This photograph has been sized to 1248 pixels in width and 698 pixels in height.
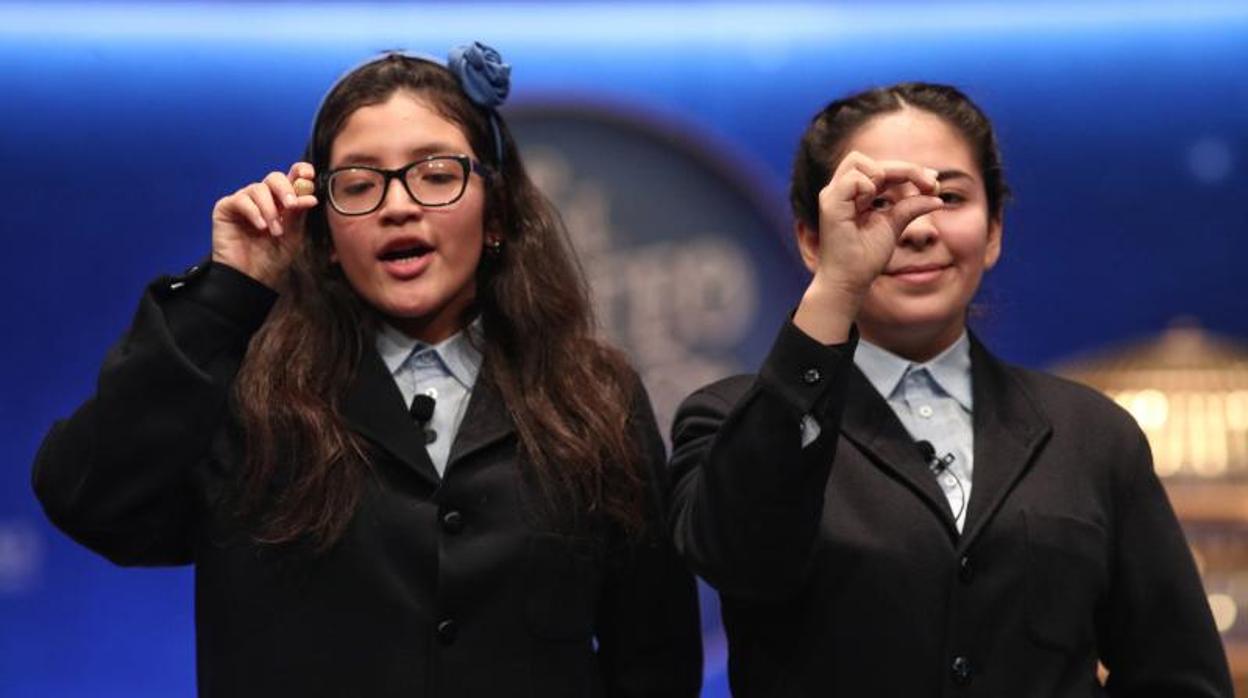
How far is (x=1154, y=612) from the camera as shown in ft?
7.13

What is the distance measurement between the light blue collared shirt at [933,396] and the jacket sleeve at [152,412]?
28.2 inches

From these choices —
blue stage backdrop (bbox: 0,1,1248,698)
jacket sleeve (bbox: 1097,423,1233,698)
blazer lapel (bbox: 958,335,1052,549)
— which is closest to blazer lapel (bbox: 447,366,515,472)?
blazer lapel (bbox: 958,335,1052,549)

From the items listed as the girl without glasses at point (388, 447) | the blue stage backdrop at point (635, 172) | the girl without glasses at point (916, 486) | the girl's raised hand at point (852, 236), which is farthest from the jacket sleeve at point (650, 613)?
the blue stage backdrop at point (635, 172)

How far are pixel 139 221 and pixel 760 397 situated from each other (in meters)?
2.30

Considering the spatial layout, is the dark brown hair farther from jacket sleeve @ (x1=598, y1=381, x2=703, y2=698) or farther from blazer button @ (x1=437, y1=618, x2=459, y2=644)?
blazer button @ (x1=437, y1=618, x2=459, y2=644)

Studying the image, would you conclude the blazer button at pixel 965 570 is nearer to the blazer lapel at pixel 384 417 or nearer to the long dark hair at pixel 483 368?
the long dark hair at pixel 483 368

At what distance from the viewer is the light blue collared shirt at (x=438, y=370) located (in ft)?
7.39

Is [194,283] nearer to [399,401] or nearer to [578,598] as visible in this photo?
[399,401]

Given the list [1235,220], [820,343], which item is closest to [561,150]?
[1235,220]

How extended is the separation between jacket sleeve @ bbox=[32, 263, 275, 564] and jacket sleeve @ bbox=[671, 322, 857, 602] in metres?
0.56

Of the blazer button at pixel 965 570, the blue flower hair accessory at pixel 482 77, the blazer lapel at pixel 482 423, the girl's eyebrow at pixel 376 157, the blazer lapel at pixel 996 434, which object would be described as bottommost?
the blazer button at pixel 965 570

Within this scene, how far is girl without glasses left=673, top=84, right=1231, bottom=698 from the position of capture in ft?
6.40

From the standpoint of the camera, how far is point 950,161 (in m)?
2.20

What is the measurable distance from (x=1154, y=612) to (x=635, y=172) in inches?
77.5
